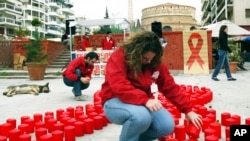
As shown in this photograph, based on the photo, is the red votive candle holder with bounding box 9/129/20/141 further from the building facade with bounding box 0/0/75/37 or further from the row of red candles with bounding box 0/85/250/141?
the building facade with bounding box 0/0/75/37

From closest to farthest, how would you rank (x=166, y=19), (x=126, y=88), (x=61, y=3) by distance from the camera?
(x=126, y=88) → (x=166, y=19) → (x=61, y=3)

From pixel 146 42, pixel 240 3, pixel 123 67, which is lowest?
pixel 123 67

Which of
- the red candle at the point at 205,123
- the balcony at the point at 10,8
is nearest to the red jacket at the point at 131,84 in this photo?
the red candle at the point at 205,123

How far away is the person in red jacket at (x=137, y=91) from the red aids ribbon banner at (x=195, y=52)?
36.1 feet

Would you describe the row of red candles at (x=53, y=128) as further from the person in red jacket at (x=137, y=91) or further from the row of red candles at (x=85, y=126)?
the person in red jacket at (x=137, y=91)

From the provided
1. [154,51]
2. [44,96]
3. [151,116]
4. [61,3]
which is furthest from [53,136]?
[61,3]

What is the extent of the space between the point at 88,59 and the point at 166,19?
66005 millimetres

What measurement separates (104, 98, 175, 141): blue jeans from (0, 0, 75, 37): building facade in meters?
51.7

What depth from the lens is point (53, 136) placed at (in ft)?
12.0

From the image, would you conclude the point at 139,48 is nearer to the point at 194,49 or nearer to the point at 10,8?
the point at 194,49

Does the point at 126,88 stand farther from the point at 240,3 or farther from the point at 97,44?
the point at 240,3

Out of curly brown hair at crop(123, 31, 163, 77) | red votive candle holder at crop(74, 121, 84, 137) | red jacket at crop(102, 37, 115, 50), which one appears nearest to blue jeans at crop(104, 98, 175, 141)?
curly brown hair at crop(123, 31, 163, 77)

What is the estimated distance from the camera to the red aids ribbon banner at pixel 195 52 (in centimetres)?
1388

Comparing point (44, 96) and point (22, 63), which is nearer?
point (44, 96)
